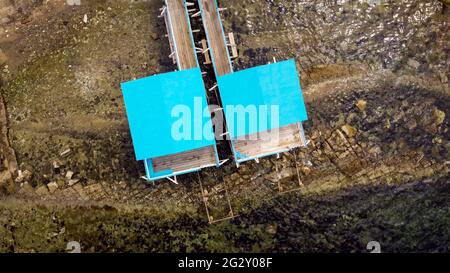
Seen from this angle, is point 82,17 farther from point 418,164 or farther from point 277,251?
point 418,164

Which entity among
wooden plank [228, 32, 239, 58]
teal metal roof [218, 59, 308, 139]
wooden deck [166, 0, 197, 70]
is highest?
wooden deck [166, 0, 197, 70]

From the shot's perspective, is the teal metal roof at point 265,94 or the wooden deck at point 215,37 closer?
the teal metal roof at point 265,94

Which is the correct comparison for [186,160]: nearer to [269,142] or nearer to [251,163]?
[251,163]

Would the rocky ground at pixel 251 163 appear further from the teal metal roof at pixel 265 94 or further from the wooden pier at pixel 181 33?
the teal metal roof at pixel 265 94

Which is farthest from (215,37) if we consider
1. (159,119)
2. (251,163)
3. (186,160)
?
(251,163)

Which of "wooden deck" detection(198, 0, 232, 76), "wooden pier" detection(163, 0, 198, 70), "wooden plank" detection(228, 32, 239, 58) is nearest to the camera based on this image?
"wooden pier" detection(163, 0, 198, 70)

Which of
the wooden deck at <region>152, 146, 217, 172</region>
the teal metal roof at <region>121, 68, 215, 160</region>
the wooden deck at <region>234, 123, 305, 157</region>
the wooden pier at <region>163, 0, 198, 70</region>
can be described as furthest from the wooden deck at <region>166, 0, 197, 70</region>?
the wooden deck at <region>234, 123, 305, 157</region>

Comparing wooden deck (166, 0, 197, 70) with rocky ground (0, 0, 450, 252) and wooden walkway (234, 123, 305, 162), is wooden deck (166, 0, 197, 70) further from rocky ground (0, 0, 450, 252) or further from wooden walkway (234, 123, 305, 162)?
wooden walkway (234, 123, 305, 162)

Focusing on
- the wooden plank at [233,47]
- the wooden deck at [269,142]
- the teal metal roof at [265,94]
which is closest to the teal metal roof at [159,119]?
the teal metal roof at [265,94]
